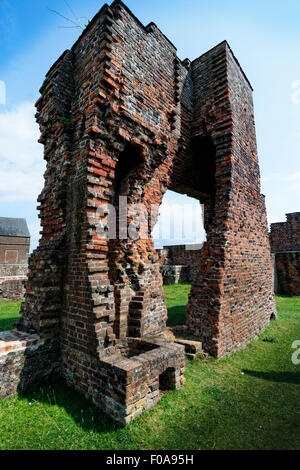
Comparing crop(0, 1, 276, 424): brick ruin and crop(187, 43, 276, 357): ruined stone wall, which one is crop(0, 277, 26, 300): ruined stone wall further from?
crop(187, 43, 276, 357): ruined stone wall

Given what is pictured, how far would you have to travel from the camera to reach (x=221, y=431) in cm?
269

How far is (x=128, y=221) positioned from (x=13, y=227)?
41085 mm

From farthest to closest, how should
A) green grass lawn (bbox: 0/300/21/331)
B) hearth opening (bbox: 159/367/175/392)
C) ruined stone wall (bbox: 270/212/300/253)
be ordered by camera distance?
1. ruined stone wall (bbox: 270/212/300/253)
2. green grass lawn (bbox: 0/300/21/331)
3. hearth opening (bbox: 159/367/175/392)

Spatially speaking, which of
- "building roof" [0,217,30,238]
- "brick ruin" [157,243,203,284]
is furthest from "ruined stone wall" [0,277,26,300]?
"building roof" [0,217,30,238]

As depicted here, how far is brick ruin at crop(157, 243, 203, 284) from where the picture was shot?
55.1 feet

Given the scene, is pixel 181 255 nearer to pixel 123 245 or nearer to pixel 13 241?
pixel 123 245

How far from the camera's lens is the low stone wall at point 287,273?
13.9 metres

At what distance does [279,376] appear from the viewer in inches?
164

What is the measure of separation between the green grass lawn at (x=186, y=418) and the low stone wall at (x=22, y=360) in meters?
0.17

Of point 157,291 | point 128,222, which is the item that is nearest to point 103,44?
point 128,222

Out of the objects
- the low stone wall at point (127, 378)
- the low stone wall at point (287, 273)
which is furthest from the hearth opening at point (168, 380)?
the low stone wall at point (287, 273)

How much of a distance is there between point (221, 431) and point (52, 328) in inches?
107

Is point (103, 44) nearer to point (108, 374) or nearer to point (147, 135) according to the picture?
point (147, 135)

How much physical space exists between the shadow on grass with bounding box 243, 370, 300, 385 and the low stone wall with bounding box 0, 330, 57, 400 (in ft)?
11.5
